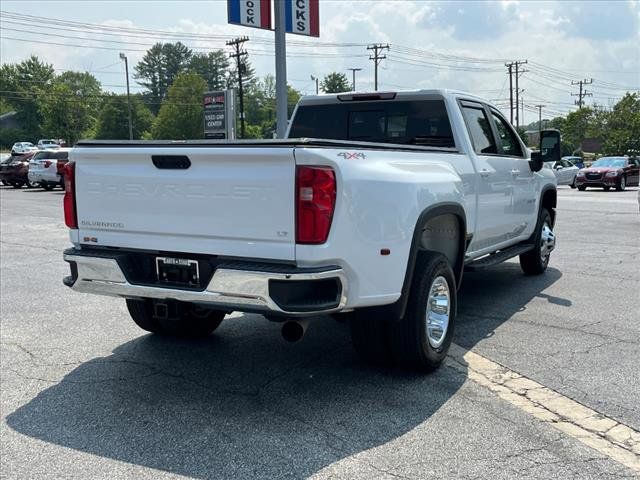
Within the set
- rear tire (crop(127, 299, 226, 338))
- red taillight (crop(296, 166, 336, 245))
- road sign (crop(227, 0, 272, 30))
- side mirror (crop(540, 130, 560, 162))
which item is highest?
road sign (crop(227, 0, 272, 30))

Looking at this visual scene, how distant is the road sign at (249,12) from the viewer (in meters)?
14.5

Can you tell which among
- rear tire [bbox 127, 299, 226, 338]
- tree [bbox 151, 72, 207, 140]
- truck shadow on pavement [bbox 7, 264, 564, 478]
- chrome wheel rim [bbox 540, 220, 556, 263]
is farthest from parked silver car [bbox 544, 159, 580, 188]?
tree [bbox 151, 72, 207, 140]

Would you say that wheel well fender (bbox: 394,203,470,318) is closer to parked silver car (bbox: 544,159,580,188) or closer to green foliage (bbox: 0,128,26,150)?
parked silver car (bbox: 544,159,580,188)

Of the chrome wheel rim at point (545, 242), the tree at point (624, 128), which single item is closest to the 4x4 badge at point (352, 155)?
the chrome wheel rim at point (545, 242)

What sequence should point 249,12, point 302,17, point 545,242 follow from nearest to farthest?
1. point 545,242
2. point 249,12
3. point 302,17

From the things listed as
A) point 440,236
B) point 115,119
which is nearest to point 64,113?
point 115,119

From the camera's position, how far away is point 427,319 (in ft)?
15.2

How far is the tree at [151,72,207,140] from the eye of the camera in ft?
321

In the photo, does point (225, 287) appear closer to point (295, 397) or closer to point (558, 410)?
point (295, 397)

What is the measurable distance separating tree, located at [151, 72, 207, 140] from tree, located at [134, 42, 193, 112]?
92.6 ft

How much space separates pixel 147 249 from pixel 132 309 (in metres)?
1.40

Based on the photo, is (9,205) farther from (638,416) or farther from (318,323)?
(638,416)

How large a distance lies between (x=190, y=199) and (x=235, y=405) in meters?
1.32

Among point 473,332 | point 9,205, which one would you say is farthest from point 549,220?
point 9,205
